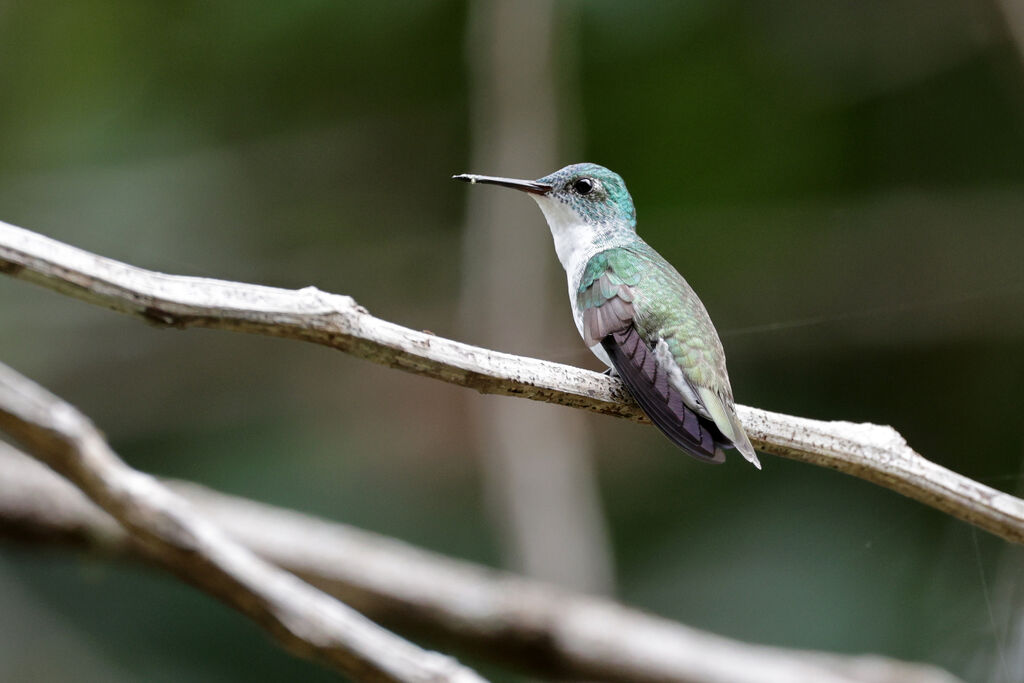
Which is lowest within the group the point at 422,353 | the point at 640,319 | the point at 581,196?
the point at 422,353

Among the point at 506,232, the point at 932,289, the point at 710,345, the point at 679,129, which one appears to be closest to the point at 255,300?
the point at 710,345

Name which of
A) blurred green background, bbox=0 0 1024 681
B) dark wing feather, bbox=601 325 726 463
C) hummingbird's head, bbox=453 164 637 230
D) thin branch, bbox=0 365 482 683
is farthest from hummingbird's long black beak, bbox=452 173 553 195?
blurred green background, bbox=0 0 1024 681

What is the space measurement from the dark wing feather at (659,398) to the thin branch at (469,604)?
173cm

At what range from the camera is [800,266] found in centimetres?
455

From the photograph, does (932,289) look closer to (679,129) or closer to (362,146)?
(679,129)

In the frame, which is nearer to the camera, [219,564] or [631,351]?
[631,351]

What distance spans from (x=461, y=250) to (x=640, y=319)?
2.97 m

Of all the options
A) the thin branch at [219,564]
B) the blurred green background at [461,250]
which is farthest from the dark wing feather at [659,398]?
the blurred green background at [461,250]

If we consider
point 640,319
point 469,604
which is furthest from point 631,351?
point 469,604

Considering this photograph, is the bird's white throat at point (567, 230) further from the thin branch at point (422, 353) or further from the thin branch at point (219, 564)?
the thin branch at point (219, 564)

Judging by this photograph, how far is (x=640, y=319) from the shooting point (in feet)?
6.05

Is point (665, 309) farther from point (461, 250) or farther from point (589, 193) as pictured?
point (461, 250)

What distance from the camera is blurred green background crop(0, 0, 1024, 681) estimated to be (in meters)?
3.95

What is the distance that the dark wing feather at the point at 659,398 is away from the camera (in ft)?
4.86
